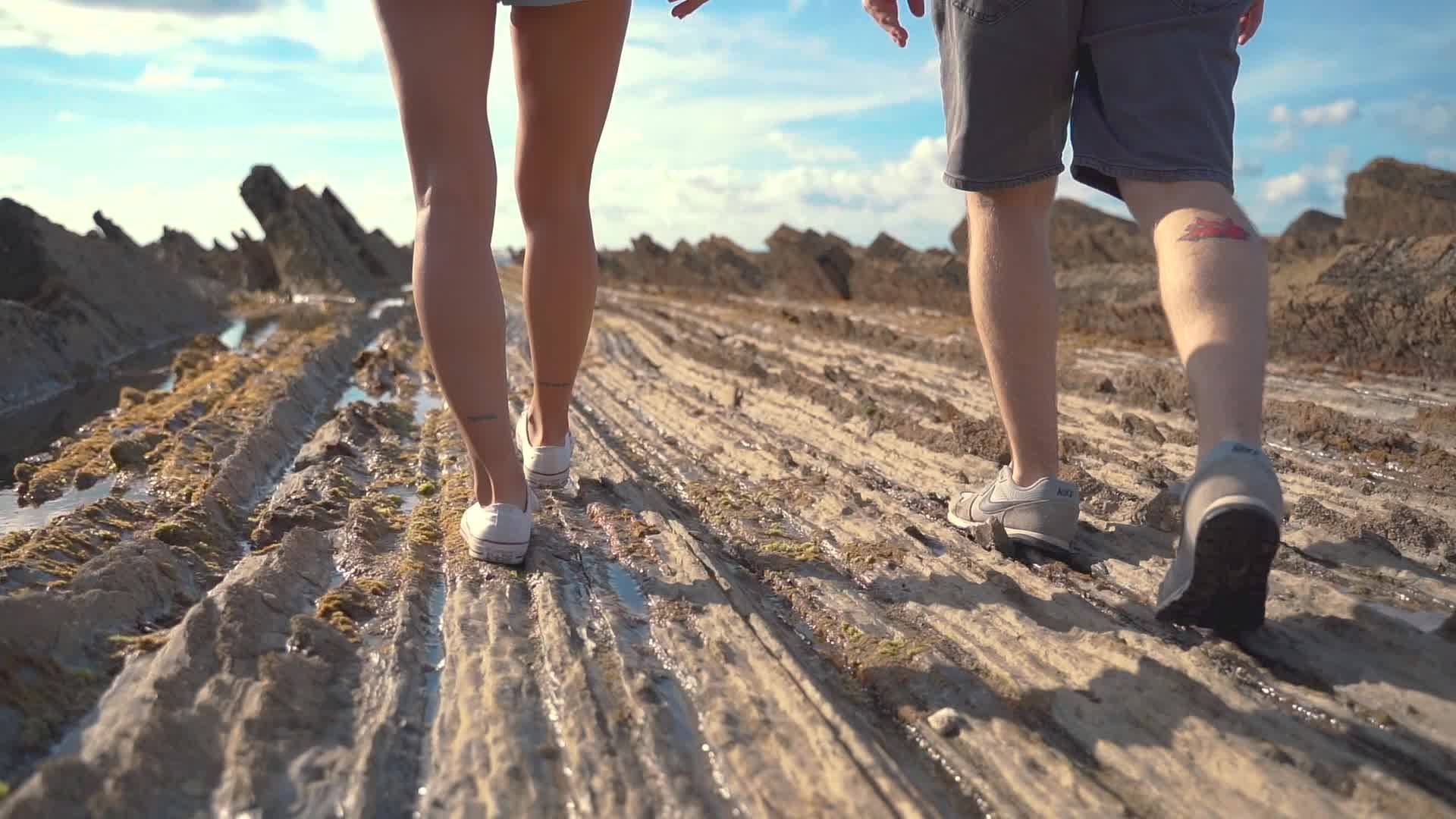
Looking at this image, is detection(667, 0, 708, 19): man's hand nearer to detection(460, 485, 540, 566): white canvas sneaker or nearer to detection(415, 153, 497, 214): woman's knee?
detection(415, 153, 497, 214): woman's knee

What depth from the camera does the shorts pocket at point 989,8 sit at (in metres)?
2.21

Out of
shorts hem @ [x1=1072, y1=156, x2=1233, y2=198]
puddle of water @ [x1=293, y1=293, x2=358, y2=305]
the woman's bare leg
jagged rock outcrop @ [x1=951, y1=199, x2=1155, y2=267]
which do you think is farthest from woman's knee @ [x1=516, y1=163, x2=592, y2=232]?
puddle of water @ [x1=293, y1=293, x2=358, y2=305]

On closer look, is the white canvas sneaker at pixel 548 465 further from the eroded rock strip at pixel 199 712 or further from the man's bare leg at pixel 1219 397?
the man's bare leg at pixel 1219 397

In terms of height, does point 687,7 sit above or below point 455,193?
above

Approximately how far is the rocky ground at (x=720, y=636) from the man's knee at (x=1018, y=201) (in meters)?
0.75

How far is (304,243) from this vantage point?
2120 cm

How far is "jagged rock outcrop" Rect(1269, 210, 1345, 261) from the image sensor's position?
965cm

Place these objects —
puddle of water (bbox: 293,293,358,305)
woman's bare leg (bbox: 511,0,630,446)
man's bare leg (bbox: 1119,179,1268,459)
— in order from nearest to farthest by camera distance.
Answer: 1. man's bare leg (bbox: 1119,179,1268,459)
2. woman's bare leg (bbox: 511,0,630,446)
3. puddle of water (bbox: 293,293,358,305)

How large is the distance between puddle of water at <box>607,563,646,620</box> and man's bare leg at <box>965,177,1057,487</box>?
91 centimetres

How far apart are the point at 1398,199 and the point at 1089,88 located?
10667 millimetres

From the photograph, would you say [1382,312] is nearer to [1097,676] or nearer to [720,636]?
[1097,676]

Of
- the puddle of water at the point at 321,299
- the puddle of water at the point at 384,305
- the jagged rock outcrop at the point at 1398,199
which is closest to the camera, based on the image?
the jagged rock outcrop at the point at 1398,199

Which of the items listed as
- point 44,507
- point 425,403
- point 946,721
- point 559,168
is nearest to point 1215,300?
point 946,721

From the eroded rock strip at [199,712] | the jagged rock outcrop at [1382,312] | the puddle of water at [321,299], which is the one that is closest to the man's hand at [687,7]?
the eroded rock strip at [199,712]
